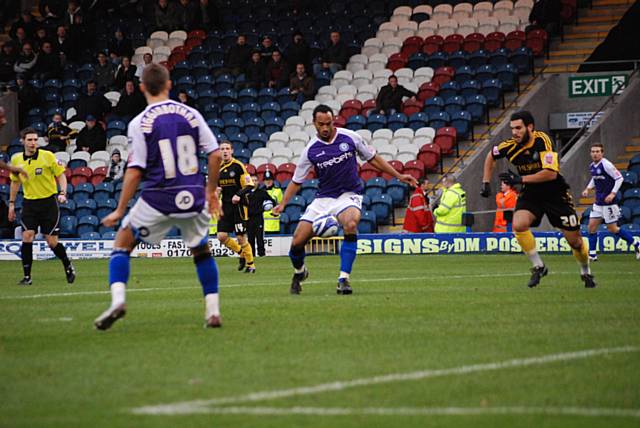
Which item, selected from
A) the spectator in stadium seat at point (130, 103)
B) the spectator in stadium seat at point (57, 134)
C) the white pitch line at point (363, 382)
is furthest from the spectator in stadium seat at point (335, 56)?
the white pitch line at point (363, 382)

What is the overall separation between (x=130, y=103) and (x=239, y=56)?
3806mm

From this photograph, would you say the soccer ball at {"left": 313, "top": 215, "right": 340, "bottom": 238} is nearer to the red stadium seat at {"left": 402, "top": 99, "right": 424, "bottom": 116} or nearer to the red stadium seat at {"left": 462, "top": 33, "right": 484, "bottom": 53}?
the red stadium seat at {"left": 402, "top": 99, "right": 424, "bottom": 116}

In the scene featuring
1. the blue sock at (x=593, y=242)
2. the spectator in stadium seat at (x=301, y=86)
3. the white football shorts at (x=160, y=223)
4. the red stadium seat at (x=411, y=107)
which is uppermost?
the spectator in stadium seat at (x=301, y=86)

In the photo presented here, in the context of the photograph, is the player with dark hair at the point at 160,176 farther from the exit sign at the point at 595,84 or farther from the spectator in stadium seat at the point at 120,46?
the spectator in stadium seat at the point at 120,46

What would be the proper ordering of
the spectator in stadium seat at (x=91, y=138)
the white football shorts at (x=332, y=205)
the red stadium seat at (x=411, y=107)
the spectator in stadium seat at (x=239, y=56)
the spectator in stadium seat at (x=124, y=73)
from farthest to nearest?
1. the spectator in stadium seat at (x=239, y=56)
2. the spectator in stadium seat at (x=124, y=73)
3. the spectator in stadium seat at (x=91, y=138)
4. the red stadium seat at (x=411, y=107)
5. the white football shorts at (x=332, y=205)

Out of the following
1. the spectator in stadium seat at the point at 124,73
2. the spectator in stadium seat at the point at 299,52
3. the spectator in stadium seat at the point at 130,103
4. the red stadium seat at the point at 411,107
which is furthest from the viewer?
the spectator in stadium seat at the point at 124,73

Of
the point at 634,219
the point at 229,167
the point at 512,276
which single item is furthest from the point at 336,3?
the point at 512,276

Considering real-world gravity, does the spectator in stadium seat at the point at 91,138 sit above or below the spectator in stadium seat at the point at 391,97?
below

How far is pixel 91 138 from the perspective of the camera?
3384 centimetres

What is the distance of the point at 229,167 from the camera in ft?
70.6

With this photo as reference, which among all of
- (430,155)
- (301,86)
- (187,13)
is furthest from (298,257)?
(187,13)

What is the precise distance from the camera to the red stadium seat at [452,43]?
34.2m

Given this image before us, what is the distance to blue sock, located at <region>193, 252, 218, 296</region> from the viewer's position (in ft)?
32.1

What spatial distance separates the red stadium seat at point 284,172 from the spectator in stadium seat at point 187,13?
9475mm
